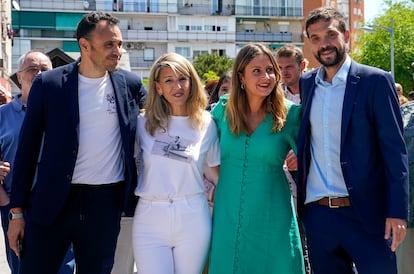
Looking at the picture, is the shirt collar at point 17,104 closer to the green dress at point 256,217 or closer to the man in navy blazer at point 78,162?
the man in navy blazer at point 78,162

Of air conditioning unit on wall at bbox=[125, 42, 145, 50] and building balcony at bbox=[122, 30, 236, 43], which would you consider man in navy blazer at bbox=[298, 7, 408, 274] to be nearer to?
building balcony at bbox=[122, 30, 236, 43]

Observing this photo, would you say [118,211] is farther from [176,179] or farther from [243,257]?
[243,257]

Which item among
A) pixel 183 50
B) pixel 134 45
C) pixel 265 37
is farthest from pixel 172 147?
pixel 265 37

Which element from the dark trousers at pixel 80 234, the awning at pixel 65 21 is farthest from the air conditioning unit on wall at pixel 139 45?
the dark trousers at pixel 80 234

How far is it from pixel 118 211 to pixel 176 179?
0.51 m

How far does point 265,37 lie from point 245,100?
61.4 meters

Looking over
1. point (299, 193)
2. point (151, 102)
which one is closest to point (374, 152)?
point (299, 193)

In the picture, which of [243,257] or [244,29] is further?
[244,29]

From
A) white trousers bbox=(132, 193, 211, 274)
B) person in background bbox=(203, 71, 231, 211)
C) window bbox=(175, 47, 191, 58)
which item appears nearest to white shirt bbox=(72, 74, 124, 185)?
white trousers bbox=(132, 193, 211, 274)

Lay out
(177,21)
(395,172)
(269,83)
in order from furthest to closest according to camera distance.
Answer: (177,21) < (269,83) < (395,172)

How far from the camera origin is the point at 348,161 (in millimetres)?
4094

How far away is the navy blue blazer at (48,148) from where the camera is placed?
434 cm

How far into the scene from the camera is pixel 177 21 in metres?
62.8

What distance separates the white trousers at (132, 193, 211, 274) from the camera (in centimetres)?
438
